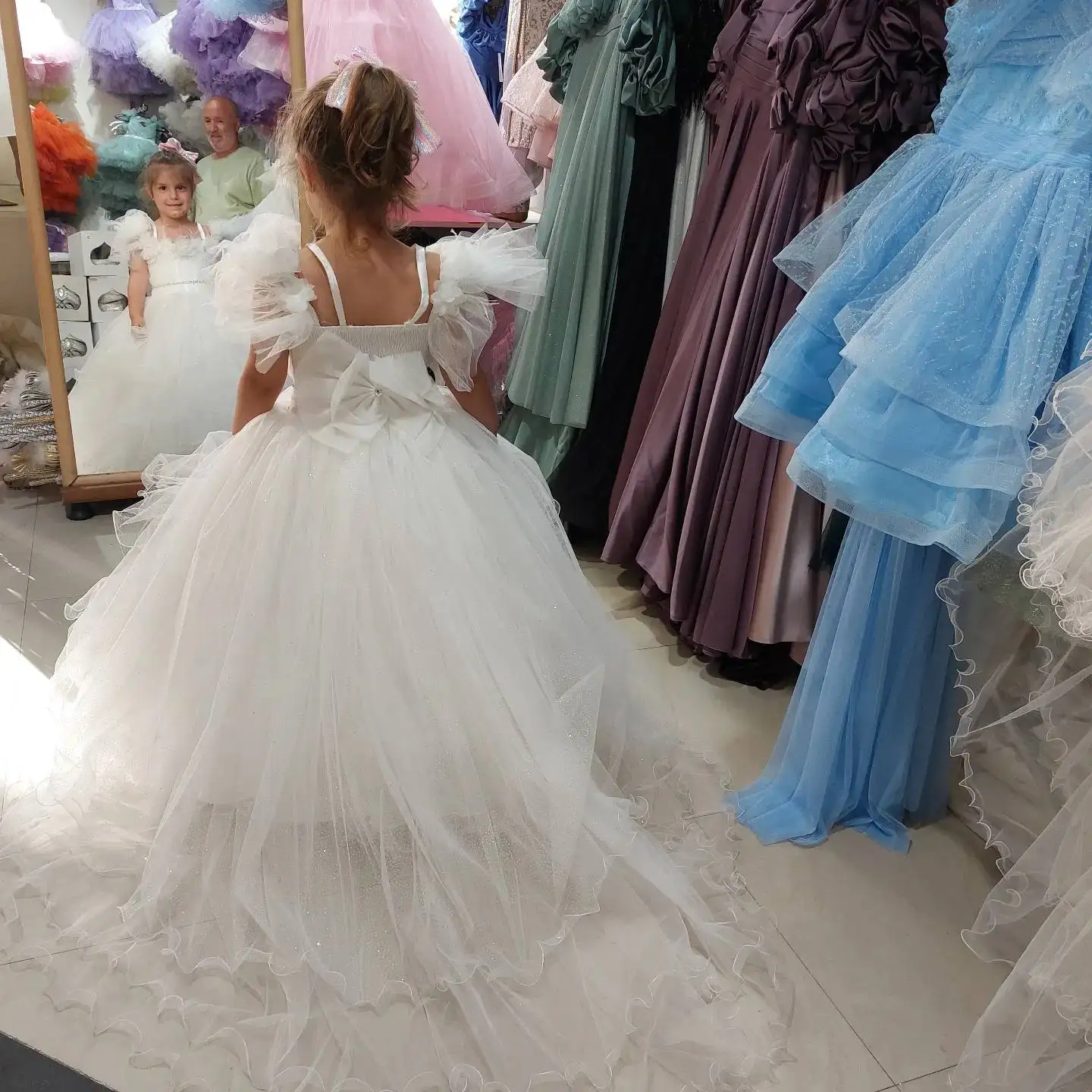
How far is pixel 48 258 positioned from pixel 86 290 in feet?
0.37

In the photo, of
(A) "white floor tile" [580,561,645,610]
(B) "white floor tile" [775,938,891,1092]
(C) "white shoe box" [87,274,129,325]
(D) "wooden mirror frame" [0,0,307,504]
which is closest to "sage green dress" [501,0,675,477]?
(A) "white floor tile" [580,561,645,610]

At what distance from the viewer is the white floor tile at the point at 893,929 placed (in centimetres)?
134

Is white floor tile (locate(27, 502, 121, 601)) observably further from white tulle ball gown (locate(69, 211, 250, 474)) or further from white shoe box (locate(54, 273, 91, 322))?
white shoe box (locate(54, 273, 91, 322))

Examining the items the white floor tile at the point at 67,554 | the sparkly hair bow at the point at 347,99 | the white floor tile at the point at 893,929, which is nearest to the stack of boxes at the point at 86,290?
the white floor tile at the point at 67,554

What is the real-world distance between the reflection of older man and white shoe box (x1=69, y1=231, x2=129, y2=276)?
0.22 m

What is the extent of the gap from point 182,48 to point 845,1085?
2560mm

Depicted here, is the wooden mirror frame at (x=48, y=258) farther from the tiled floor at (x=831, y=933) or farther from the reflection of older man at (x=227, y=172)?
the tiled floor at (x=831, y=933)

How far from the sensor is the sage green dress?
7.04ft

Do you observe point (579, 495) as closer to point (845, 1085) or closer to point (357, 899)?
point (357, 899)

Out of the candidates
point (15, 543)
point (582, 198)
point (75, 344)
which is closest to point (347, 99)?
point (582, 198)

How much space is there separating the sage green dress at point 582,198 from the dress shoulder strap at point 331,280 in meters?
0.99

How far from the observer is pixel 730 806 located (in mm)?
1703

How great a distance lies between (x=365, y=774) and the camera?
137 cm

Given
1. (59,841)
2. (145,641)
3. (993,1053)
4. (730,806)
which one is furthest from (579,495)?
(993,1053)
